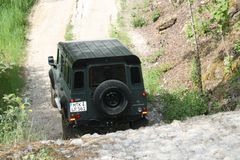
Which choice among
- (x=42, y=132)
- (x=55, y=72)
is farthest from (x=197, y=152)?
(x=55, y=72)

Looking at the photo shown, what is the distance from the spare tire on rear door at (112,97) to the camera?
9.37 meters

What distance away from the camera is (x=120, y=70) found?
32.5ft

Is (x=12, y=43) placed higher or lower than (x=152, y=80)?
higher

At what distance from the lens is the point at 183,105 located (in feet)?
42.1

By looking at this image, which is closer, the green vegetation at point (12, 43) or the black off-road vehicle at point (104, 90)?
the black off-road vehicle at point (104, 90)

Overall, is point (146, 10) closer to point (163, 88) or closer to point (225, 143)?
point (163, 88)

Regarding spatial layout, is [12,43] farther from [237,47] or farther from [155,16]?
[237,47]

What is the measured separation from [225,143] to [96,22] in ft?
57.2

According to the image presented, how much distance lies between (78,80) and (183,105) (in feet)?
13.0

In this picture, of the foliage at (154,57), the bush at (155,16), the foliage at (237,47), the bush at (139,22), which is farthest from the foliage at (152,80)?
the bush at (139,22)

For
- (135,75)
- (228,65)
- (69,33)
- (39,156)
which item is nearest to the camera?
(39,156)

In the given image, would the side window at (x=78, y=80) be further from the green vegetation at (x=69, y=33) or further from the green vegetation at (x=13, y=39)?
the green vegetation at (x=69, y=33)

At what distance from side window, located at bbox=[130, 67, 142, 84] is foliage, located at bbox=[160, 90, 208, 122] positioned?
2303 millimetres

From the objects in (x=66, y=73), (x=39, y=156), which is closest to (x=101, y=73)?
(x=66, y=73)
